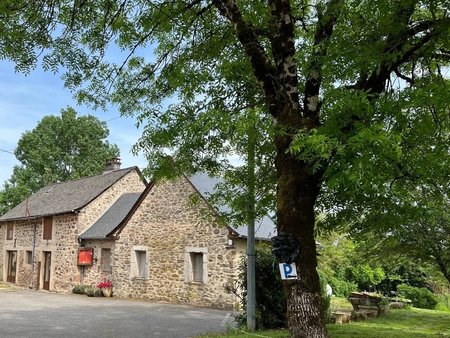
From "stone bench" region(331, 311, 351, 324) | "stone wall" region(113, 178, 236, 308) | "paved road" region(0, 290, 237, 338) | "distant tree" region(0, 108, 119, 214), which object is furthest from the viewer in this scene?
"distant tree" region(0, 108, 119, 214)

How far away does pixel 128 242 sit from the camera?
21.8 meters

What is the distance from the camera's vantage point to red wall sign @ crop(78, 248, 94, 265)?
23.9 metres

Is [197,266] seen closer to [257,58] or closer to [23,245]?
[257,58]

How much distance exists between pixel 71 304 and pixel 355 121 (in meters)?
15.8

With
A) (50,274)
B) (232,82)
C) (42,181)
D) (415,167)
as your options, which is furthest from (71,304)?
(42,181)

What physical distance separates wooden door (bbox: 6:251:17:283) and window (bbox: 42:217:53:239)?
173 inches

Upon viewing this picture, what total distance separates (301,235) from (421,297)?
19.9 metres

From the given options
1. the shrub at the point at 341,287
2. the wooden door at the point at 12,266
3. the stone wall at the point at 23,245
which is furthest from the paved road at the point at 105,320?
the wooden door at the point at 12,266

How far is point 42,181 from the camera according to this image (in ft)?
165

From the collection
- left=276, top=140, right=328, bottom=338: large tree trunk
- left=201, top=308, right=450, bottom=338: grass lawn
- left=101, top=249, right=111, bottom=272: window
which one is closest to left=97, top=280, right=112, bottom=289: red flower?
left=101, top=249, right=111, bottom=272: window

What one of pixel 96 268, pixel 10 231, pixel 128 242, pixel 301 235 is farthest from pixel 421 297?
pixel 10 231

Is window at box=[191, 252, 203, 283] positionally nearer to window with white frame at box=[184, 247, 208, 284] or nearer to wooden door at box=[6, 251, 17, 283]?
window with white frame at box=[184, 247, 208, 284]

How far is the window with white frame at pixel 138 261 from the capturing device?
21266mm

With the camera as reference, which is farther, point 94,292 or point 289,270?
point 94,292
